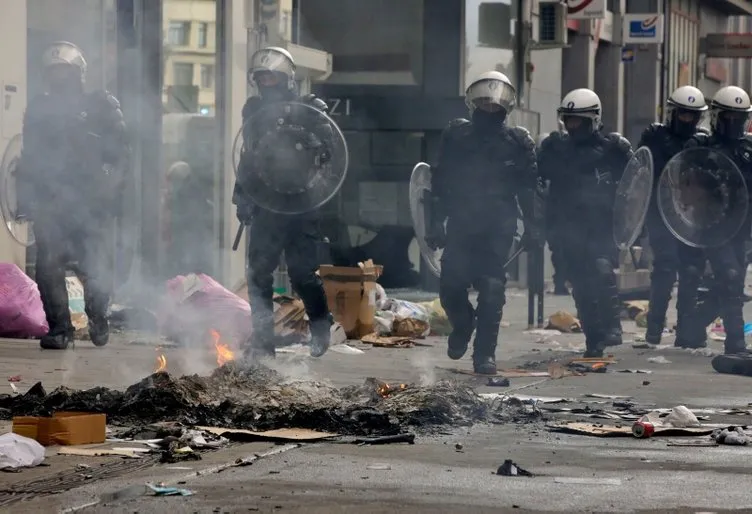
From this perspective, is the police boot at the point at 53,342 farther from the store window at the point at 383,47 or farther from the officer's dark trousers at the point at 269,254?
the store window at the point at 383,47

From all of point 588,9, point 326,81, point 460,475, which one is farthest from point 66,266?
point 588,9

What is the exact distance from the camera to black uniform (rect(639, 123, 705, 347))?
12.5 meters

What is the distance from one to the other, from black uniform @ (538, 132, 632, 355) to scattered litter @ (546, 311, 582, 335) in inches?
96.1

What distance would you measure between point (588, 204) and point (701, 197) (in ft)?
3.57

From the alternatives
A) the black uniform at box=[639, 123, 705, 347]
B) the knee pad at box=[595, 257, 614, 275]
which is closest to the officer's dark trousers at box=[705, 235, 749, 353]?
the black uniform at box=[639, 123, 705, 347]

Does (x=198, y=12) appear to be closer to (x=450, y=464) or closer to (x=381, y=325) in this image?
(x=381, y=325)

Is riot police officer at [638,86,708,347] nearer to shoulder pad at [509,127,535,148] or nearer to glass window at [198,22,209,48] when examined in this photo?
shoulder pad at [509,127,535,148]

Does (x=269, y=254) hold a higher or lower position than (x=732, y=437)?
higher

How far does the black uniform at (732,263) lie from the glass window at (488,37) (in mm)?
8510

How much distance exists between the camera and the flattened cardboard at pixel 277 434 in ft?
21.7

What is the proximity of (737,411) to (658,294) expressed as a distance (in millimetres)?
4819

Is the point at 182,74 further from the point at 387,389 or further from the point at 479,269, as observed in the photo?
the point at 387,389

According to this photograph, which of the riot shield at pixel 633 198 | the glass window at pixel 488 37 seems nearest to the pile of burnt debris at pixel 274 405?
the riot shield at pixel 633 198

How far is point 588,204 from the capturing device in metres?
11.8
